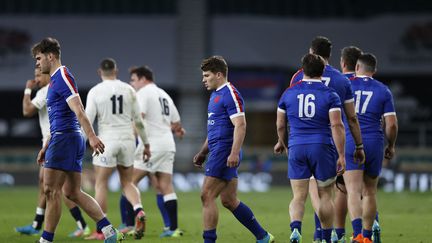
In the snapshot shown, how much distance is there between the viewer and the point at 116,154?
1397 centimetres

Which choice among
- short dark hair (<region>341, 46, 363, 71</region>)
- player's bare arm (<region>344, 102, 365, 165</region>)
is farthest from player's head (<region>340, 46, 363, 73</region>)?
player's bare arm (<region>344, 102, 365, 165</region>)

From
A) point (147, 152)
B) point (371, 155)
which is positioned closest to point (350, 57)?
point (371, 155)

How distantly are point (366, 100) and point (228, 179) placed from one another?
2.00 m

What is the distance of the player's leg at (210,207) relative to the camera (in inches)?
427

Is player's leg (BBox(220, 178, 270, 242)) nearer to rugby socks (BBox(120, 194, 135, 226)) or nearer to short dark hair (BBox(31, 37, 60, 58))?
short dark hair (BBox(31, 37, 60, 58))

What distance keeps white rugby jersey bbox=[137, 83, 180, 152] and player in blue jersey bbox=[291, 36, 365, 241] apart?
3.64m

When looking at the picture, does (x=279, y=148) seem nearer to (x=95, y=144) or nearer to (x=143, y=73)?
(x=95, y=144)

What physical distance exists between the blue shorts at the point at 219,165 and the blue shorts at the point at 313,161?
81cm

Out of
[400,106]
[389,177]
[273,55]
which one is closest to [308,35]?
[273,55]

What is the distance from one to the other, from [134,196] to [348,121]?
12.9 feet

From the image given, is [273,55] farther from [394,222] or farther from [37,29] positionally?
[394,222]

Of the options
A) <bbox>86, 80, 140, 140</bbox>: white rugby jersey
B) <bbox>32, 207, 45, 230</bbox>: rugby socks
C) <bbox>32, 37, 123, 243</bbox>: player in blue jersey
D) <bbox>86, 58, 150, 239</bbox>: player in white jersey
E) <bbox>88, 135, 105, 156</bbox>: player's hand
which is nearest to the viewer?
<bbox>88, 135, 105, 156</bbox>: player's hand

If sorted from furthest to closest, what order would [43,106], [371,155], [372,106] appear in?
[43,106] → [372,106] → [371,155]

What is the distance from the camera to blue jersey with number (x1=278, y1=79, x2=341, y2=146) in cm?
1046
